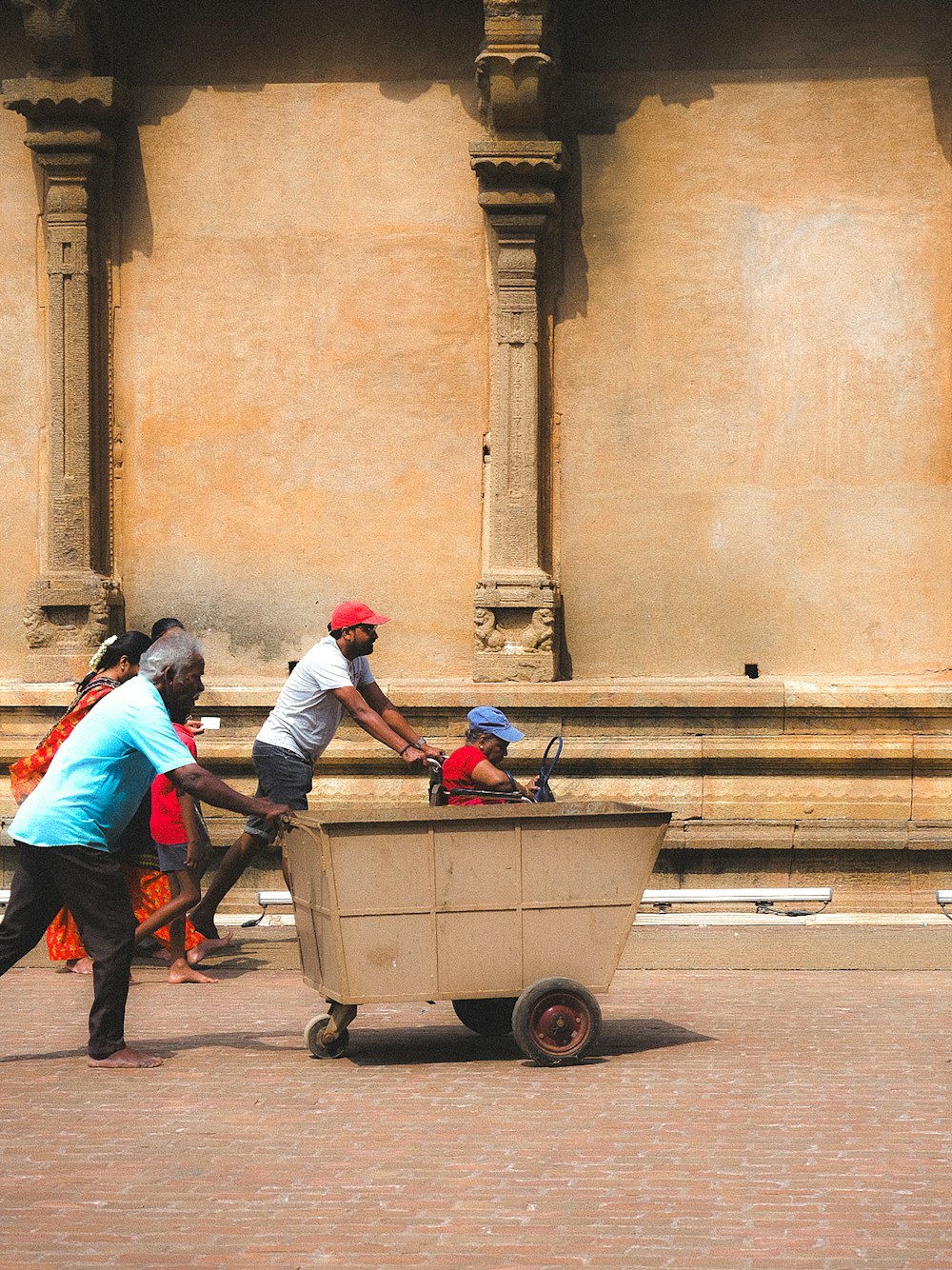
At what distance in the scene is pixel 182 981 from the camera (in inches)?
346

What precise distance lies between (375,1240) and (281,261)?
26.4 ft

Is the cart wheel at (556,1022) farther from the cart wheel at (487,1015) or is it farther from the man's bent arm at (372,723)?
the man's bent arm at (372,723)

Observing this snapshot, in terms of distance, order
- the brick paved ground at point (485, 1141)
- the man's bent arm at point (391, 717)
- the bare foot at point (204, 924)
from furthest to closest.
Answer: the bare foot at point (204, 924) → the man's bent arm at point (391, 717) → the brick paved ground at point (485, 1141)

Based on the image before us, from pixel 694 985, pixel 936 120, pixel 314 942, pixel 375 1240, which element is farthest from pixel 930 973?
pixel 936 120

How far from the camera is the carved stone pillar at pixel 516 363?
440 inches

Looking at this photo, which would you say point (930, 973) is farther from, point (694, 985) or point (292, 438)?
point (292, 438)

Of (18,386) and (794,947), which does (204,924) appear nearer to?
(794,947)

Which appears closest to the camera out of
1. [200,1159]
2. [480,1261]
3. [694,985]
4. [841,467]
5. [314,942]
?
[480,1261]

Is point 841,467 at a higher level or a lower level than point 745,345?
lower

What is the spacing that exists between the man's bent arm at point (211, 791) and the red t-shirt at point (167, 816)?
204 cm

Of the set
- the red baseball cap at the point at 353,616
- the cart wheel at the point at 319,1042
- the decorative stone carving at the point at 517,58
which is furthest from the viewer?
the decorative stone carving at the point at 517,58

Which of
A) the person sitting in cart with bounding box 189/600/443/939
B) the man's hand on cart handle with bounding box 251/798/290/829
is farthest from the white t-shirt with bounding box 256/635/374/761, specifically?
the man's hand on cart handle with bounding box 251/798/290/829

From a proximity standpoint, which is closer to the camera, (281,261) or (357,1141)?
(357,1141)

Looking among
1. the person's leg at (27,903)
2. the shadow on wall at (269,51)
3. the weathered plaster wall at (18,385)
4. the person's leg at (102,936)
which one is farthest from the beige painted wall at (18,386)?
the person's leg at (102,936)
